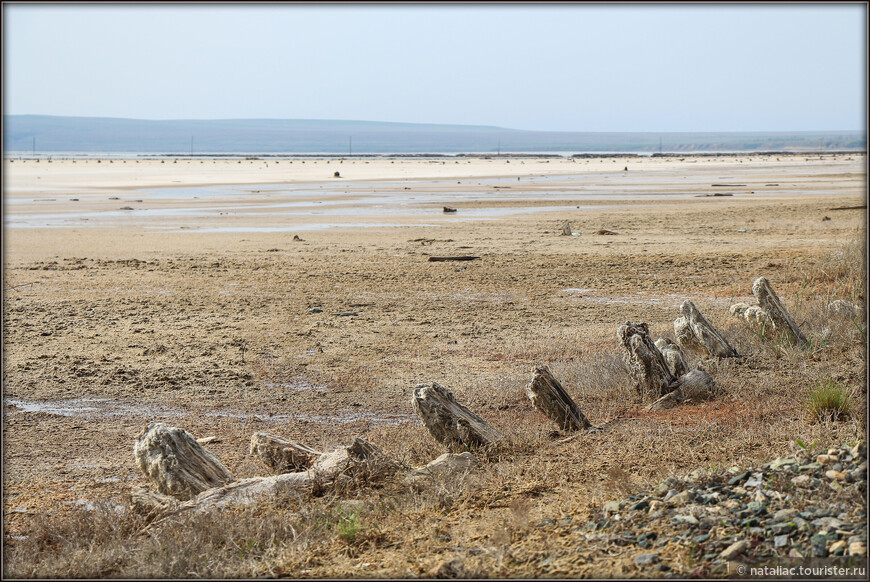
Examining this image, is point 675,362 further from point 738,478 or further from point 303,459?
point 303,459

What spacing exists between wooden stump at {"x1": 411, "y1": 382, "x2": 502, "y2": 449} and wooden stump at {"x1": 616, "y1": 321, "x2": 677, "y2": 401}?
71.0 inches

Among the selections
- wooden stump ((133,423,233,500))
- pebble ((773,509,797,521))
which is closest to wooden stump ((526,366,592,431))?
wooden stump ((133,423,233,500))

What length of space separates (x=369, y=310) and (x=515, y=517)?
786 cm

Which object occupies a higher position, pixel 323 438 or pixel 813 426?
pixel 813 426

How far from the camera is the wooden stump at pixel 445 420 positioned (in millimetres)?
6266

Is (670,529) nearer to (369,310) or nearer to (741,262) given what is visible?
(369,310)

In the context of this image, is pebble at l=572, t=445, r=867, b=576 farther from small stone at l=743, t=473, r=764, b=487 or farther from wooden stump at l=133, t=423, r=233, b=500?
wooden stump at l=133, t=423, r=233, b=500

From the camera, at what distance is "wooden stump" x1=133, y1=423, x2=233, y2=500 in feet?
18.5

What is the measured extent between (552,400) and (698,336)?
243cm

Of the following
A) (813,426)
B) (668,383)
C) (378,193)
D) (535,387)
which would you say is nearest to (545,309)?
(668,383)

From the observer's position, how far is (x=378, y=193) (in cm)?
4197

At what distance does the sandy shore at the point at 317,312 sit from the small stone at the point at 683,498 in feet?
2.27

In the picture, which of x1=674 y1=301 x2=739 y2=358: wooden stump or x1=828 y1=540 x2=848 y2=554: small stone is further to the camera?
x1=674 y1=301 x2=739 y2=358: wooden stump

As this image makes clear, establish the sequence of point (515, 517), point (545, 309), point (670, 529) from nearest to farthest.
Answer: point (670, 529)
point (515, 517)
point (545, 309)
